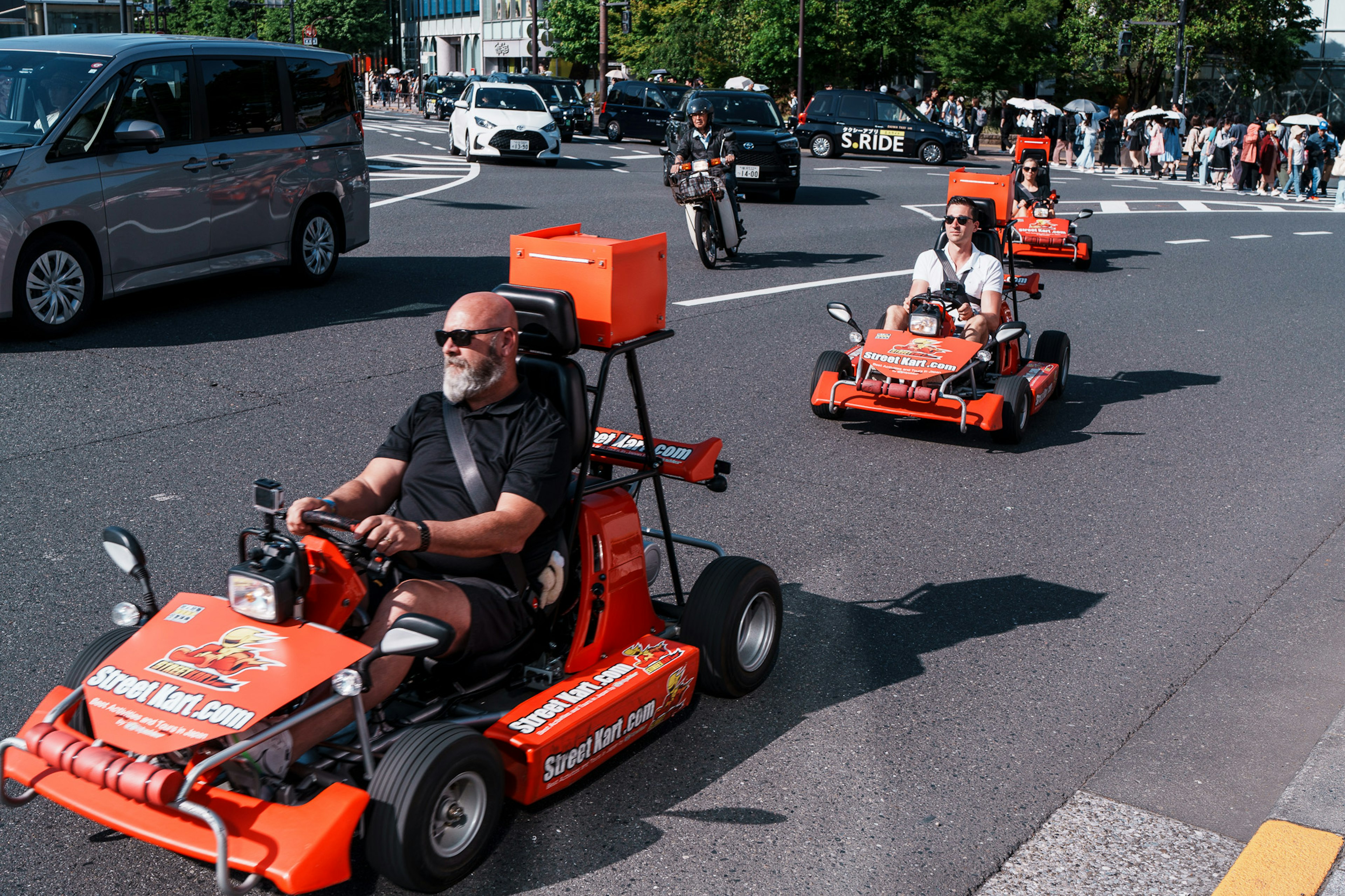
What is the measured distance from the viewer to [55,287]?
9820mm

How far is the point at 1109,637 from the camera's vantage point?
5480 mm

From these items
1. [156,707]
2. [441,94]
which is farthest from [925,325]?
[441,94]

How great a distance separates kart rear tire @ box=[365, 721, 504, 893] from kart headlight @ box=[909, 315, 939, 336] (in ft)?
18.1

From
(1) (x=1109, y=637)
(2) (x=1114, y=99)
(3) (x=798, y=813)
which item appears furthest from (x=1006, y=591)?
(2) (x=1114, y=99)

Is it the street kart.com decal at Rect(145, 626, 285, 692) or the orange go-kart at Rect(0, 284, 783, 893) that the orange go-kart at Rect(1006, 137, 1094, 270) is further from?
the street kart.com decal at Rect(145, 626, 285, 692)

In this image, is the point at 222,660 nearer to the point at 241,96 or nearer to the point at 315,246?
the point at 241,96

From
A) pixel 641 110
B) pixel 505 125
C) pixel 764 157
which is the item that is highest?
pixel 641 110

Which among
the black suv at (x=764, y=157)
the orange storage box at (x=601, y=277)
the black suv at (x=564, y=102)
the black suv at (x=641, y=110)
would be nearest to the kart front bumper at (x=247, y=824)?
the orange storage box at (x=601, y=277)

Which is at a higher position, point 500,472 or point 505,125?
point 505,125

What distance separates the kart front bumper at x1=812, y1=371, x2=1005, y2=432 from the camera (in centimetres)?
805

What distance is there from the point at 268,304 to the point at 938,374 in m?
6.21

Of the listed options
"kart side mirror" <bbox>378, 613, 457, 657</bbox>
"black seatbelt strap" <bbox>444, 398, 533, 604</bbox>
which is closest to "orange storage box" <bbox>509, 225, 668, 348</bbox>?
"black seatbelt strap" <bbox>444, 398, 533, 604</bbox>

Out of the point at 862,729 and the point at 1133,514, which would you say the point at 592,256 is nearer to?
the point at 862,729

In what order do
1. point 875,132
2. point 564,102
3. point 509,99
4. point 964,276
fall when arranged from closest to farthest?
point 964,276, point 509,99, point 875,132, point 564,102
